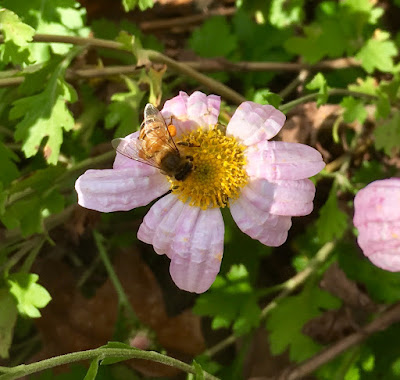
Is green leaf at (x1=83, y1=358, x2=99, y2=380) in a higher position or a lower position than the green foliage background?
higher

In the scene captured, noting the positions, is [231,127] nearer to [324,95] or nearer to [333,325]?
[324,95]

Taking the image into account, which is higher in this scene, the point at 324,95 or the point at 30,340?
the point at 324,95

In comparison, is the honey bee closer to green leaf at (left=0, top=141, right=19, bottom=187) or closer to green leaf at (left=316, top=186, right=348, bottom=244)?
green leaf at (left=0, top=141, right=19, bottom=187)

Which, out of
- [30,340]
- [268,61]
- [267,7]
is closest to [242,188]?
[268,61]

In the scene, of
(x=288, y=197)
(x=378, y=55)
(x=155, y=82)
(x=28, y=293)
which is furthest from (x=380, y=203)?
(x=28, y=293)

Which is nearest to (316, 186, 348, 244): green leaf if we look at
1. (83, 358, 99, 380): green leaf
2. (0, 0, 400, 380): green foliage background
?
(0, 0, 400, 380): green foliage background

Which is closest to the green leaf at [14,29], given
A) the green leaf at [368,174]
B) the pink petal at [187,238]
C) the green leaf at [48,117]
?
the green leaf at [48,117]
